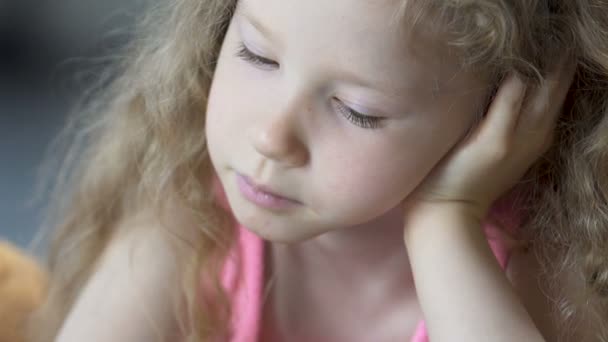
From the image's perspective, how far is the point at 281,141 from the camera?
0.82 m

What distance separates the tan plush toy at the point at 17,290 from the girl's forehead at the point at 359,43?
633mm

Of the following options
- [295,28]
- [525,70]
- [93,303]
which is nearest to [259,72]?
[295,28]

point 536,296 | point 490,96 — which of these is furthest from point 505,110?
point 536,296

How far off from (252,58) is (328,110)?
89 millimetres

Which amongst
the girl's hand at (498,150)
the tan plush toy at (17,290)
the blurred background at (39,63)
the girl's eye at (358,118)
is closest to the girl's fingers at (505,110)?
the girl's hand at (498,150)

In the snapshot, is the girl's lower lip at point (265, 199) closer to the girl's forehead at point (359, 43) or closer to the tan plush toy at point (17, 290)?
the girl's forehead at point (359, 43)

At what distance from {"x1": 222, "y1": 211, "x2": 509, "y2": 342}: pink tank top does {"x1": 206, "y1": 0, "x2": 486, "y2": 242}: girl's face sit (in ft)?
0.58

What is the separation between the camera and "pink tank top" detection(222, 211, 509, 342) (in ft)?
3.41

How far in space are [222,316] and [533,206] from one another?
346 mm

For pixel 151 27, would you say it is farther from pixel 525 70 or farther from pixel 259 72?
pixel 525 70

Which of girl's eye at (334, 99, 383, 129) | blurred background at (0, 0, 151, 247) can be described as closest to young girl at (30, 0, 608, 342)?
girl's eye at (334, 99, 383, 129)

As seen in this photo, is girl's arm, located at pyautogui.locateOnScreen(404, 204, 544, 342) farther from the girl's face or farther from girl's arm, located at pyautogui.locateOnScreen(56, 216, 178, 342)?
girl's arm, located at pyautogui.locateOnScreen(56, 216, 178, 342)

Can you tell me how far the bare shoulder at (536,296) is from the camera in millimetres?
969

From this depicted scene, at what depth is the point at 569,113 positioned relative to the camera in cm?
92
